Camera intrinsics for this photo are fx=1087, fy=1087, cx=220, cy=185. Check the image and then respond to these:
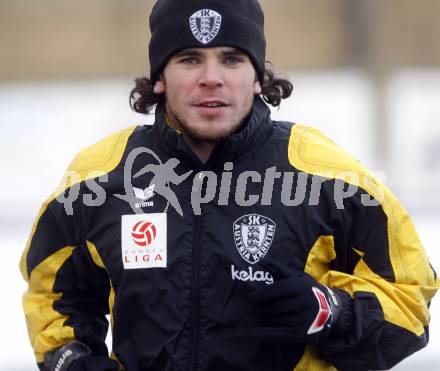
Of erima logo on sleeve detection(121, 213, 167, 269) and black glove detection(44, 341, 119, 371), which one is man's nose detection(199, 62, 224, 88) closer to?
erima logo on sleeve detection(121, 213, 167, 269)

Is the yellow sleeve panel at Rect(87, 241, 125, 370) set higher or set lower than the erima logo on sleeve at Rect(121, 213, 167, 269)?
lower

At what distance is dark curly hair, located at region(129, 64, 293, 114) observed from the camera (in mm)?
2904

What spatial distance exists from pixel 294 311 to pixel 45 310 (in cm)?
72

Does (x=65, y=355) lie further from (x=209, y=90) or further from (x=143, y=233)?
(x=209, y=90)

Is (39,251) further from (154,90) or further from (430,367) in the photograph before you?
(430,367)

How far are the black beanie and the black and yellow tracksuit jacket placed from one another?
156 millimetres

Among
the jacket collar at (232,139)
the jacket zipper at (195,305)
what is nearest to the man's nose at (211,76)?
the jacket collar at (232,139)

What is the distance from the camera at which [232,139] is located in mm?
2588

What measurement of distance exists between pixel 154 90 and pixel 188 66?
7.2 inches

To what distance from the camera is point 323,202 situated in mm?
2570

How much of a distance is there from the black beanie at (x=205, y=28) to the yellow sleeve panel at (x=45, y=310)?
54 cm

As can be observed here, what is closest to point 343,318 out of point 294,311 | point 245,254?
point 294,311

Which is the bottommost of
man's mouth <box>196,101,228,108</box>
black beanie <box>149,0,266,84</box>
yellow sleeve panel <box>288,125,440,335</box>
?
yellow sleeve panel <box>288,125,440,335</box>

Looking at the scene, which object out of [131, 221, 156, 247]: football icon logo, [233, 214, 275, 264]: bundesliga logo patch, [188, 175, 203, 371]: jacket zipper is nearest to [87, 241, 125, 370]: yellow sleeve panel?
[131, 221, 156, 247]: football icon logo
